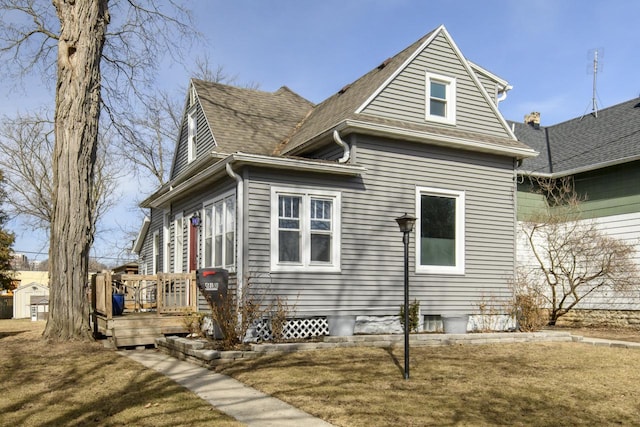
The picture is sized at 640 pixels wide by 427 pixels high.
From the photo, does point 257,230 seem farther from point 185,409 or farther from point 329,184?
point 185,409

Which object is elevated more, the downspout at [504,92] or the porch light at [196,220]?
the downspout at [504,92]

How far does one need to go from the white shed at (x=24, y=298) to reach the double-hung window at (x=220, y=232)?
93.2 ft

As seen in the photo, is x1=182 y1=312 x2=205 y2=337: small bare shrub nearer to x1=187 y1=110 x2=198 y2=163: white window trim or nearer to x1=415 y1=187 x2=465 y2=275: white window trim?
x1=415 y1=187 x2=465 y2=275: white window trim

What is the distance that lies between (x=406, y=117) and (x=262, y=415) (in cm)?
900

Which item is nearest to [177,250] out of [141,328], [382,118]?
[141,328]

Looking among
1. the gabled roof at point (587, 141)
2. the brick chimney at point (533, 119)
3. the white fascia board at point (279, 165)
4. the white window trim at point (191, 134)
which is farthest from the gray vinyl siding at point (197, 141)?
the brick chimney at point (533, 119)

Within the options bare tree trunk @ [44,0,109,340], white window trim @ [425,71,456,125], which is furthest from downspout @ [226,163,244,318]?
white window trim @ [425,71,456,125]

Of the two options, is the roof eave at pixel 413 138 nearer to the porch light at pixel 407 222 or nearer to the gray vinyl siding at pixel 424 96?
the gray vinyl siding at pixel 424 96

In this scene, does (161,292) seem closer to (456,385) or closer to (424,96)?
(456,385)

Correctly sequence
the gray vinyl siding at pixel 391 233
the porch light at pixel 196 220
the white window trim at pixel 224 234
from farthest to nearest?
the porch light at pixel 196 220
the gray vinyl siding at pixel 391 233
the white window trim at pixel 224 234

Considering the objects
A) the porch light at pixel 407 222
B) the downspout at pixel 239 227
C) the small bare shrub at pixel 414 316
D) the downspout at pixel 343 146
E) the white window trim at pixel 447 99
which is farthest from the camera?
the white window trim at pixel 447 99

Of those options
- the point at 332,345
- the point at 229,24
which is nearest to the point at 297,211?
the point at 332,345

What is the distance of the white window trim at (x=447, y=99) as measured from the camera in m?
14.0

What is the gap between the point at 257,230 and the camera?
11422mm
